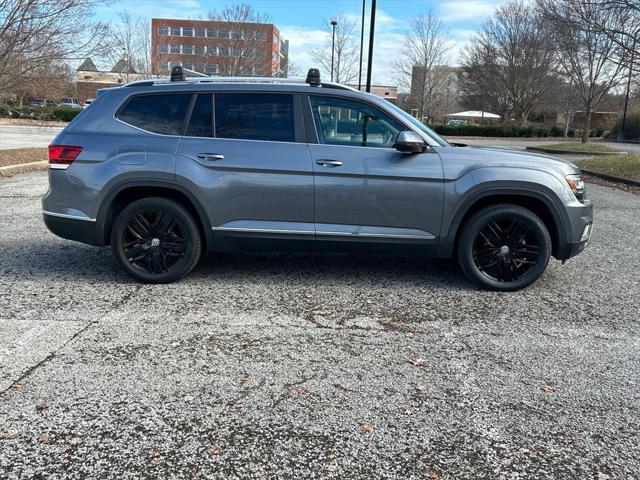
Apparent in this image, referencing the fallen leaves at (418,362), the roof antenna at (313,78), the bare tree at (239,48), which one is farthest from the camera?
the bare tree at (239,48)

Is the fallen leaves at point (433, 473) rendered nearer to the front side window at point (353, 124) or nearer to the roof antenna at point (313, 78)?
the front side window at point (353, 124)

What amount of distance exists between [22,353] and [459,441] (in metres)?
2.82

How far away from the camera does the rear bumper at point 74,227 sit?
499cm

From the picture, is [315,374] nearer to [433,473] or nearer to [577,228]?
[433,473]

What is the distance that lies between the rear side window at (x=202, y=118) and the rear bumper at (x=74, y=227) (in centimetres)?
124

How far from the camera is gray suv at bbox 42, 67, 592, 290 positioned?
4.85 m

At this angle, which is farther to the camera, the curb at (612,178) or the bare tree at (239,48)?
the bare tree at (239,48)

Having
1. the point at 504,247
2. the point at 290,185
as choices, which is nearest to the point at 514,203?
the point at 504,247

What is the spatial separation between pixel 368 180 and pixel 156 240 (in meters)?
2.01

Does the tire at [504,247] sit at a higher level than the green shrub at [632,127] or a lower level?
lower

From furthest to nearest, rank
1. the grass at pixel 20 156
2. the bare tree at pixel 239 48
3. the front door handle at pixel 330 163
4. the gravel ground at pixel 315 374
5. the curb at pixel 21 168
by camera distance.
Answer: the bare tree at pixel 239 48 < the grass at pixel 20 156 < the curb at pixel 21 168 < the front door handle at pixel 330 163 < the gravel ground at pixel 315 374

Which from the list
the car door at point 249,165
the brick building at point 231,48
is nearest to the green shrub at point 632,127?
the brick building at point 231,48

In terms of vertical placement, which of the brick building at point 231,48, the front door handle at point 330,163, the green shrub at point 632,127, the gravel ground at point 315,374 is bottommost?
the gravel ground at point 315,374

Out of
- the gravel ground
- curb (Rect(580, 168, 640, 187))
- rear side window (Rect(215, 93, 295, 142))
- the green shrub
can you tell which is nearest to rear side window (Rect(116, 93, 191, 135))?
rear side window (Rect(215, 93, 295, 142))
